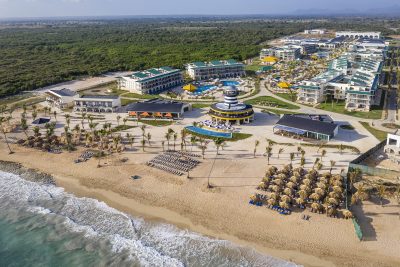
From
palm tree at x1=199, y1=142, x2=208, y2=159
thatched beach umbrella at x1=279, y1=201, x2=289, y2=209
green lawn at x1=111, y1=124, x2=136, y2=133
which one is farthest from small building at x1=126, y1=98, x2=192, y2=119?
thatched beach umbrella at x1=279, y1=201, x2=289, y2=209

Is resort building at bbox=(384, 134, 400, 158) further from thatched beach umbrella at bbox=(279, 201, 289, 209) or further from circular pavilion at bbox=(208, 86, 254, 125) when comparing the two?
circular pavilion at bbox=(208, 86, 254, 125)

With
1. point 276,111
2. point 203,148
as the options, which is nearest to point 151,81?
point 276,111

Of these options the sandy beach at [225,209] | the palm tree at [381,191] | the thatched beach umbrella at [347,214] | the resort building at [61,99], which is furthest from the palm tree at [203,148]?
the resort building at [61,99]

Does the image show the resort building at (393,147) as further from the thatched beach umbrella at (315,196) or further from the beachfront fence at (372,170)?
the thatched beach umbrella at (315,196)

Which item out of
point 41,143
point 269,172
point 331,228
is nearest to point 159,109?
point 41,143

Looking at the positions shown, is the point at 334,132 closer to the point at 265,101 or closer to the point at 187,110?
the point at 265,101
